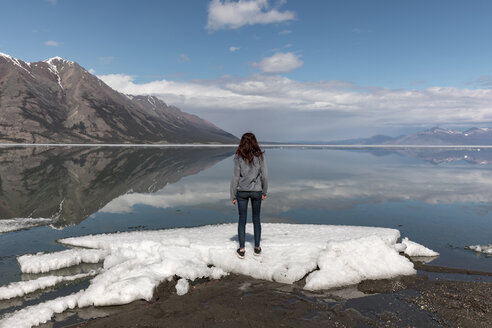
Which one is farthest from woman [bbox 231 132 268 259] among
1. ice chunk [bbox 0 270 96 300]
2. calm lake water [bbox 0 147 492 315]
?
calm lake water [bbox 0 147 492 315]

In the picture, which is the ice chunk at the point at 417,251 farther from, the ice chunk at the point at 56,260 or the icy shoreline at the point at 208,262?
the ice chunk at the point at 56,260

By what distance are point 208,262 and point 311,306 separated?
4023 mm

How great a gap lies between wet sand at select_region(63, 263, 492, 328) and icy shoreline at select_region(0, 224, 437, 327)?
0.36 metres

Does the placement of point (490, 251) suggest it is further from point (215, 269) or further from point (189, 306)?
point (189, 306)

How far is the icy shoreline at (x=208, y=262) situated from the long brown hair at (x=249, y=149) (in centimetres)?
304

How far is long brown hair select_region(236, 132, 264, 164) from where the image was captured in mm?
9164

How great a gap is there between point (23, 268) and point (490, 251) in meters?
15.6

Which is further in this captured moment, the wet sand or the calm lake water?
the calm lake water

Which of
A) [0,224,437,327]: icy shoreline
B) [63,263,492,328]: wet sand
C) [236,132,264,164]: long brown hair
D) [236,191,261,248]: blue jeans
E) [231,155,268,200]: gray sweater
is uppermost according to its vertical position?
[236,132,264,164]: long brown hair

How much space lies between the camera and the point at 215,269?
9031 mm

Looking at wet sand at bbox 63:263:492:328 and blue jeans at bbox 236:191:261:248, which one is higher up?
blue jeans at bbox 236:191:261:248

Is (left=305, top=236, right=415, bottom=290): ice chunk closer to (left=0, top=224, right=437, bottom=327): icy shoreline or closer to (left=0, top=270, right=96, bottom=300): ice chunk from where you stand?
(left=0, top=224, right=437, bottom=327): icy shoreline

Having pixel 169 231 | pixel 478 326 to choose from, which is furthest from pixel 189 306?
pixel 169 231

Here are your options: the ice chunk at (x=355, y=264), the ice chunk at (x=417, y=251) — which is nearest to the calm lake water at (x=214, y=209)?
the ice chunk at (x=417, y=251)
